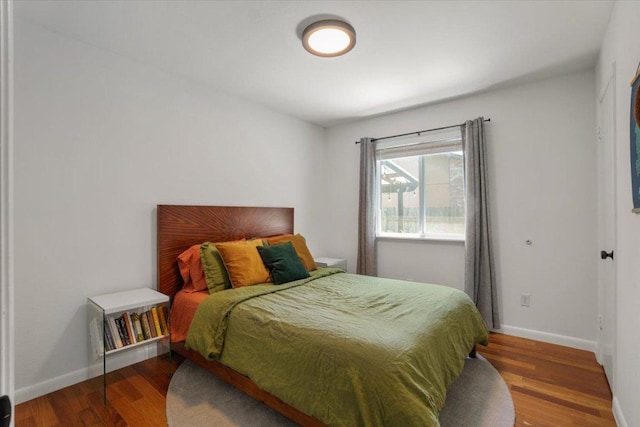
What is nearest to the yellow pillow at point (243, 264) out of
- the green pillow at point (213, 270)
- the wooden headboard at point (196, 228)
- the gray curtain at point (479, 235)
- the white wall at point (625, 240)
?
the green pillow at point (213, 270)

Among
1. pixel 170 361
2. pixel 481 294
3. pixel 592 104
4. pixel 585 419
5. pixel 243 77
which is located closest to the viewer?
pixel 585 419

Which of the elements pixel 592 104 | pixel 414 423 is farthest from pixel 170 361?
pixel 592 104

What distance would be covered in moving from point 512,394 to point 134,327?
2723 mm

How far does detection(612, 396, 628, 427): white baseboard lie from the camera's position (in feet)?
5.44

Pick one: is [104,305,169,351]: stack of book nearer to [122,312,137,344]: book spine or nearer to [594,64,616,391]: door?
[122,312,137,344]: book spine

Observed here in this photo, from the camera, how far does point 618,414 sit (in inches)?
68.8

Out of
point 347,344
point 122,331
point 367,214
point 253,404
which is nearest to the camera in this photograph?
point 347,344

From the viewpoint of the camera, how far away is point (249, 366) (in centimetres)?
185

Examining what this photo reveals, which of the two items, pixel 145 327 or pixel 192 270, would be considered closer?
pixel 145 327

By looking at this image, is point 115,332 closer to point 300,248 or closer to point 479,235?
point 300,248

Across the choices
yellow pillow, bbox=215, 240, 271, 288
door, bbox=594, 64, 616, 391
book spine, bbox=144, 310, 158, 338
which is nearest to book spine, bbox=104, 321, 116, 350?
book spine, bbox=144, 310, 158, 338

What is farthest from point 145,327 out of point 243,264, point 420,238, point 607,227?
point 607,227

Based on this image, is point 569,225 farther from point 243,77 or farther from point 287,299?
point 243,77

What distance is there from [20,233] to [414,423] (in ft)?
8.52
